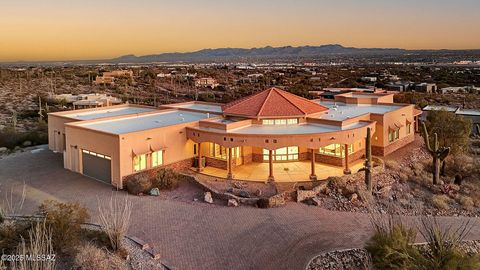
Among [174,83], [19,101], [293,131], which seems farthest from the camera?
[174,83]

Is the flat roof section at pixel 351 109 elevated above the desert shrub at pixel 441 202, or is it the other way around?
the flat roof section at pixel 351 109

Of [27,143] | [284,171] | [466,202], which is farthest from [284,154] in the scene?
[27,143]

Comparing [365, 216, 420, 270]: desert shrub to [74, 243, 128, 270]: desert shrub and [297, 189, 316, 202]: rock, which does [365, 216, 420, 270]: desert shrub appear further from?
[74, 243, 128, 270]: desert shrub

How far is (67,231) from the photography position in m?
15.0

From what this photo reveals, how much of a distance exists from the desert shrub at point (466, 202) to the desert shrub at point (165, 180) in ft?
53.3

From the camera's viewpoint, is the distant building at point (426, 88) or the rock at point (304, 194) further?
the distant building at point (426, 88)

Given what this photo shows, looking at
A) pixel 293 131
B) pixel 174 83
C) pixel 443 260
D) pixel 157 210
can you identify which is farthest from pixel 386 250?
pixel 174 83

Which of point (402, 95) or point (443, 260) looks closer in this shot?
point (443, 260)

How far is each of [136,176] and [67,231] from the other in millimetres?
8459

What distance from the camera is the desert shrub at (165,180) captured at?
76.6 feet

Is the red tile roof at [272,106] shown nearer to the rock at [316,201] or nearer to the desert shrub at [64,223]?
the rock at [316,201]

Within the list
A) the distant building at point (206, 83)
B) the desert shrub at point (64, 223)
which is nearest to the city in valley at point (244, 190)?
the desert shrub at point (64, 223)

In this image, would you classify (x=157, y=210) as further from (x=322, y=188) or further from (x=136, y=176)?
(x=322, y=188)

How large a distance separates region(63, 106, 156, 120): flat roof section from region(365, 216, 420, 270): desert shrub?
79.8 feet
